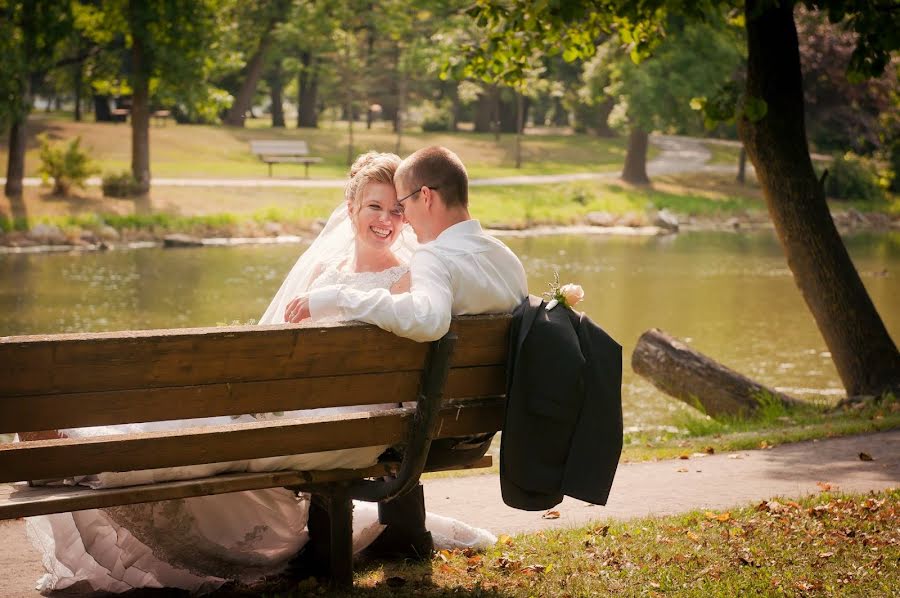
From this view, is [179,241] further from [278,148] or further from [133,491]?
[133,491]

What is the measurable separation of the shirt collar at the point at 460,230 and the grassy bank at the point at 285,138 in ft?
97.9

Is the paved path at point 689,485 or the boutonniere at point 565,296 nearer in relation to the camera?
the boutonniere at point 565,296

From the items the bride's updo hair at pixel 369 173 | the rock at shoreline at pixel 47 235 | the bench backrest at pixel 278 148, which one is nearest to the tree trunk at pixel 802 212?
the bride's updo hair at pixel 369 173

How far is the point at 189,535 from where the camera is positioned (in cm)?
484

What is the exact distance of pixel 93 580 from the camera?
491 cm

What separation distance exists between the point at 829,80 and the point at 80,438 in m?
38.3

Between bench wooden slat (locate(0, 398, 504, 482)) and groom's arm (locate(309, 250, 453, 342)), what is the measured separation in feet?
1.36

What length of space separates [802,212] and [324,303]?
6642mm

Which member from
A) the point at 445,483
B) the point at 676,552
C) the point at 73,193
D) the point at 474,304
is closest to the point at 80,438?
the point at 474,304

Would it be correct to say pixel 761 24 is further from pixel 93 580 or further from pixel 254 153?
pixel 254 153

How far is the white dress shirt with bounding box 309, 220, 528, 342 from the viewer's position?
4.25 meters

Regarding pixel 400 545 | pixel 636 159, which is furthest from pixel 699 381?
pixel 636 159

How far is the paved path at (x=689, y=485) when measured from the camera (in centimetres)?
625

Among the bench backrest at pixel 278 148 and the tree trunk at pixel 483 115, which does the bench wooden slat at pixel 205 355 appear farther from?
the tree trunk at pixel 483 115
